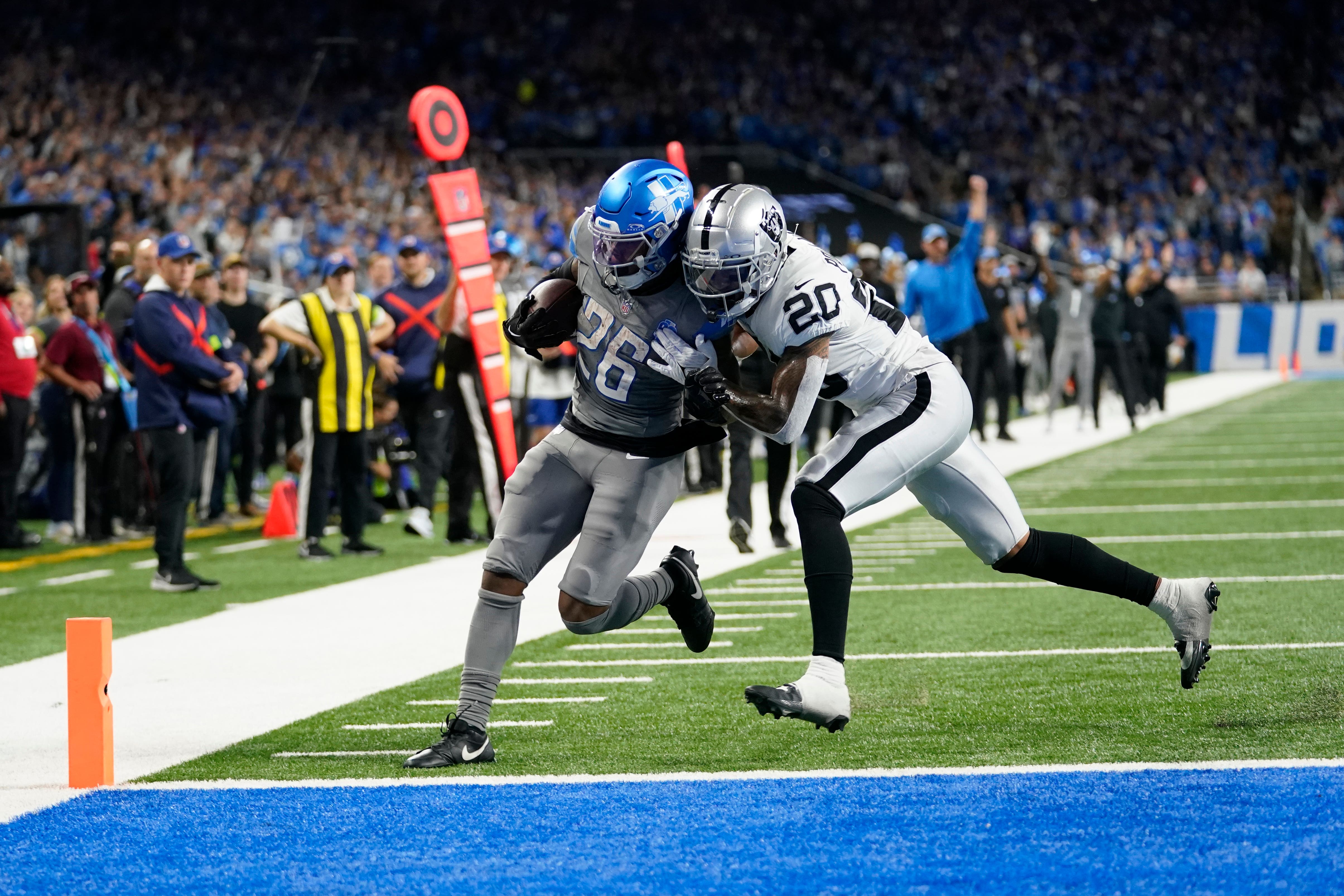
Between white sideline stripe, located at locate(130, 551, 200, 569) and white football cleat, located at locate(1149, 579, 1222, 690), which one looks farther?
white sideline stripe, located at locate(130, 551, 200, 569)

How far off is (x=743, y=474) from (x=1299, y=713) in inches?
188

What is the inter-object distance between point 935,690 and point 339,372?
17.5ft

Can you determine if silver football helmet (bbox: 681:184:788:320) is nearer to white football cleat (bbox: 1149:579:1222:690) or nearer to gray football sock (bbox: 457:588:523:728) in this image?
gray football sock (bbox: 457:588:523:728)

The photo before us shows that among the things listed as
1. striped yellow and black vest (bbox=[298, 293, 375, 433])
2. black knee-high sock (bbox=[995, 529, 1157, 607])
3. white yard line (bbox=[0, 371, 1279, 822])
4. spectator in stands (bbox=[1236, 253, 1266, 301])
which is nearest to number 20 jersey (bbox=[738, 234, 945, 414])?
black knee-high sock (bbox=[995, 529, 1157, 607])

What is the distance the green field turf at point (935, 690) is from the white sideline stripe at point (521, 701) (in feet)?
0.11

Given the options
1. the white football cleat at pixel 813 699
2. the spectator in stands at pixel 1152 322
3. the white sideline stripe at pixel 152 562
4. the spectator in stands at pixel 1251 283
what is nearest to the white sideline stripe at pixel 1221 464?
the spectator in stands at pixel 1152 322

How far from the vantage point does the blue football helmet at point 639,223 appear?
454 cm

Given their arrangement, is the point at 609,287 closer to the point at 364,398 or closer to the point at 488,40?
the point at 364,398

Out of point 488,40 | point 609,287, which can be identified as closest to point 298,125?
point 488,40

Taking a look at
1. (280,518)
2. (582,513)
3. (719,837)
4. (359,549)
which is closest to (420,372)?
(359,549)

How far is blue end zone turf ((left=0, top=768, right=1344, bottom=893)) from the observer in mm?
3525

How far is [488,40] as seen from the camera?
37.5 metres

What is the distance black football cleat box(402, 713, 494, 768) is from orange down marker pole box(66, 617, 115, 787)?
79cm

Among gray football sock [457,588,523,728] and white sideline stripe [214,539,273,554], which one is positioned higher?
gray football sock [457,588,523,728]
